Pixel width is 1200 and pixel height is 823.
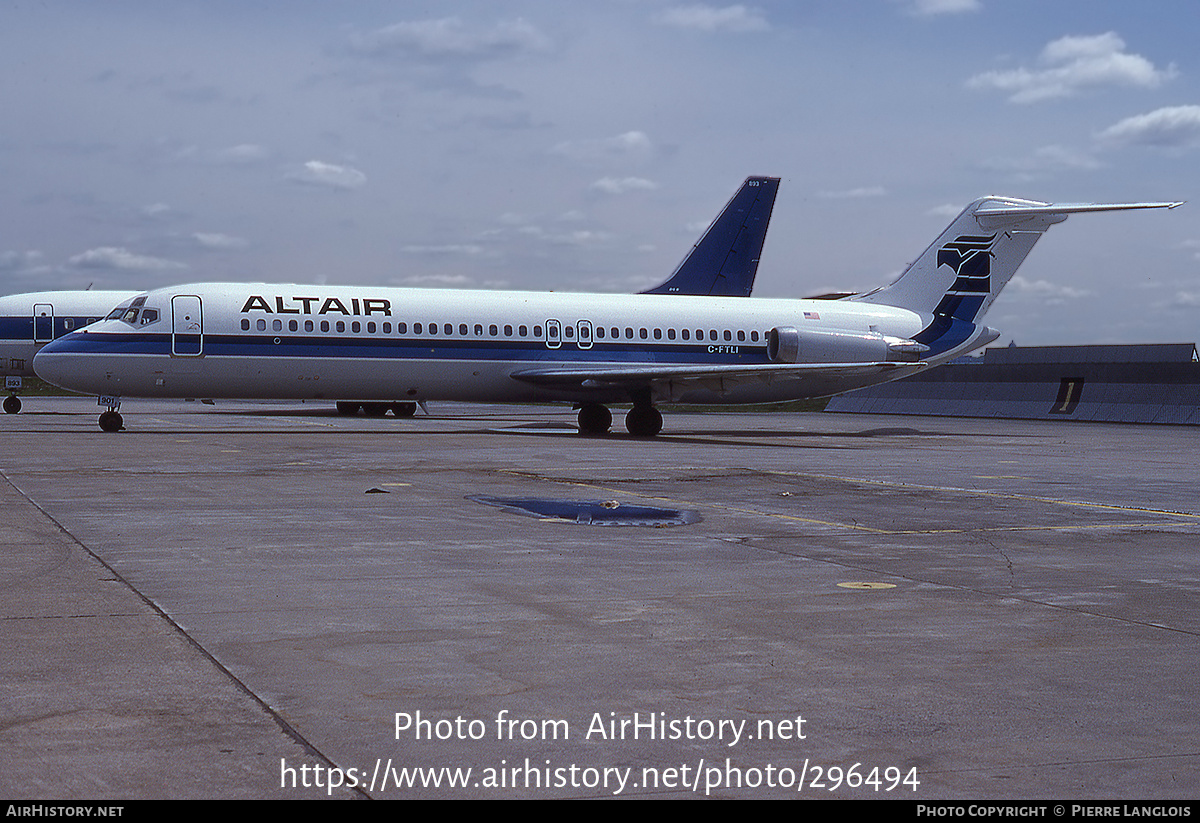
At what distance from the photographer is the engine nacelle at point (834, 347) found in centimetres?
3219

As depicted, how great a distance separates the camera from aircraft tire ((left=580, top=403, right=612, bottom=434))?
3186cm

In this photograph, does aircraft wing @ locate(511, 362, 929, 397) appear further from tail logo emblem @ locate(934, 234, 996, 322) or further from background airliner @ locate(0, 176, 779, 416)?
background airliner @ locate(0, 176, 779, 416)

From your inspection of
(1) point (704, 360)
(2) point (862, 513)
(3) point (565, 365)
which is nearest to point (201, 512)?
(2) point (862, 513)

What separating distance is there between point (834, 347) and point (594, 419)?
6.44m

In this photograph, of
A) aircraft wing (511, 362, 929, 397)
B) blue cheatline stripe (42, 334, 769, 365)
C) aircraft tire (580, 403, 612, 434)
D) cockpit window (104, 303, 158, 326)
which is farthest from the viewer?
aircraft tire (580, 403, 612, 434)

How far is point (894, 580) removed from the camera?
871cm

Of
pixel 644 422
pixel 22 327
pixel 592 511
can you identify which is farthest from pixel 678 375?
pixel 22 327

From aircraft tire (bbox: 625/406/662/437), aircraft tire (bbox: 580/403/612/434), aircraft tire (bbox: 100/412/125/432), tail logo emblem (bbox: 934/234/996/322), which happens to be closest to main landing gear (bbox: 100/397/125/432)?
aircraft tire (bbox: 100/412/125/432)

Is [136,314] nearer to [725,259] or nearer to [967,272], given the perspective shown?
[967,272]

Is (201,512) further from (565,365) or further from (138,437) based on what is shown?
(565,365)

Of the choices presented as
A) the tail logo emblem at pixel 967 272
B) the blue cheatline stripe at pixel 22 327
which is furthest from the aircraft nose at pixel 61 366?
the tail logo emblem at pixel 967 272

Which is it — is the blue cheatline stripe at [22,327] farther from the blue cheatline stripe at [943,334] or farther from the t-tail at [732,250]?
the blue cheatline stripe at [943,334]

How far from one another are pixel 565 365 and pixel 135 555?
2165 centimetres

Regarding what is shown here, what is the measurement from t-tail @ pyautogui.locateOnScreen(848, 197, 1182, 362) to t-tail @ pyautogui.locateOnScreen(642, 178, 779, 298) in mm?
10717
